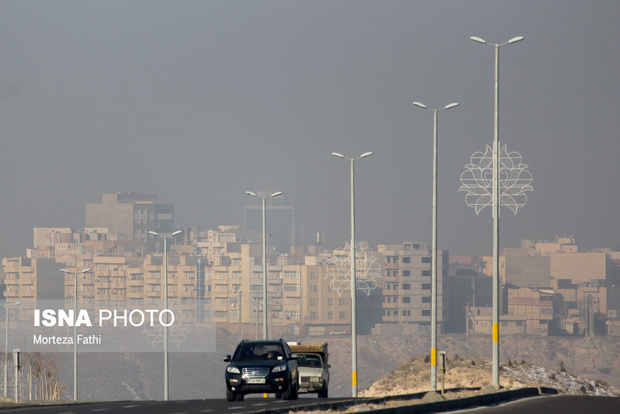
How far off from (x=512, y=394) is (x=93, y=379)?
560 feet

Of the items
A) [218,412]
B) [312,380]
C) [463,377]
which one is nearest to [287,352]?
[218,412]

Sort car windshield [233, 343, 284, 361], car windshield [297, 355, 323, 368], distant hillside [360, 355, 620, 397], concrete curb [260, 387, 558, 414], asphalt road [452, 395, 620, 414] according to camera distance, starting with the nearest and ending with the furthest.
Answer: concrete curb [260, 387, 558, 414] → asphalt road [452, 395, 620, 414] → car windshield [233, 343, 284, 361] → car windshield [297, 355, 323, 368] → distant hillside [360, 355, 620, 397]

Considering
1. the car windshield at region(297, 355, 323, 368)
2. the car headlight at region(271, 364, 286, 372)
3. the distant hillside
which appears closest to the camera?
the car headlight at region(271, 364, 286, 372)

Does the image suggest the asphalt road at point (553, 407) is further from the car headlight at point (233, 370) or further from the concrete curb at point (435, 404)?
the car headlight at point (233, 370)

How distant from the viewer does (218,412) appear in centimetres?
2452

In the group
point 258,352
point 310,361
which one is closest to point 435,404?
point 258,352

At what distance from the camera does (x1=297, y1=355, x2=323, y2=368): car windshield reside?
4497cm

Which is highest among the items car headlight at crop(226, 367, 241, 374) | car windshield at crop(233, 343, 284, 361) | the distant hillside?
car windshield at crop(233, 343, 284, 361)

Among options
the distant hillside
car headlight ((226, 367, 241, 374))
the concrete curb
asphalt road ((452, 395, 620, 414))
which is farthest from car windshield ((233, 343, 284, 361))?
the distant hillside

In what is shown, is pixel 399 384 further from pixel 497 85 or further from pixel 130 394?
pixel 130 394

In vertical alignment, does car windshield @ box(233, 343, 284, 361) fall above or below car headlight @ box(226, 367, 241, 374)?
above

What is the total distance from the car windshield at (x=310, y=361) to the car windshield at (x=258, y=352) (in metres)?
11.9

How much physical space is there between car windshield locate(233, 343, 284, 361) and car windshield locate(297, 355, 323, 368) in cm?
1190

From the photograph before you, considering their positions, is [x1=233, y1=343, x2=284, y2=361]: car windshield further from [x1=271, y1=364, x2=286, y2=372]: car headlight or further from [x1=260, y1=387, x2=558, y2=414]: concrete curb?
[x1=260, y1=387, x2=558, y2=414]: concrete curb
